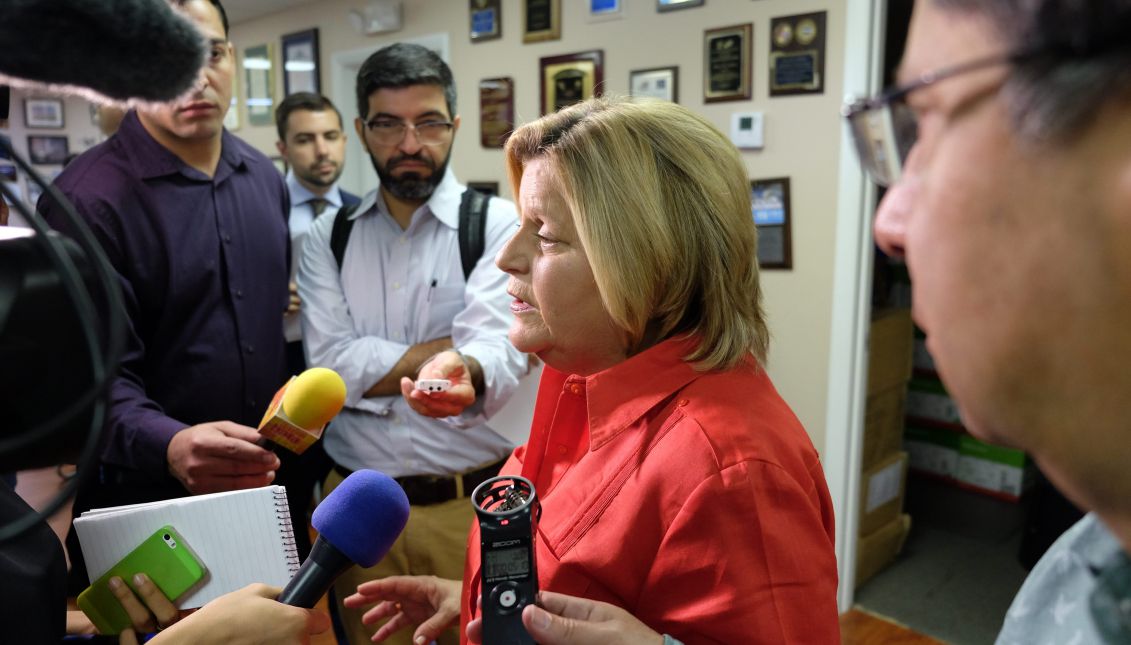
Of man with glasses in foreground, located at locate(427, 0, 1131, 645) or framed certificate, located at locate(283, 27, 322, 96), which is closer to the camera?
man with glasses in foreground, located at locate(427, 0, 1131, 645)

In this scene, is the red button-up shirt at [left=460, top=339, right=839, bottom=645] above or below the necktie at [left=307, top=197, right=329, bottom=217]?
below

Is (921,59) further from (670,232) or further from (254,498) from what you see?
(254,498)

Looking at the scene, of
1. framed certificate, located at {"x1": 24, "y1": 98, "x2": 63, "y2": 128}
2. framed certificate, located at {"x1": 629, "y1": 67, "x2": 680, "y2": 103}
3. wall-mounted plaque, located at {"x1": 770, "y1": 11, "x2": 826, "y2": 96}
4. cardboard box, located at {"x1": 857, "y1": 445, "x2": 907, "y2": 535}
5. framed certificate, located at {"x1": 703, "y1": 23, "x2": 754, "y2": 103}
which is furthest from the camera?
framed certificate, located at {"x1": 24, "y1": 98, "x2": 63, "y2": 128}

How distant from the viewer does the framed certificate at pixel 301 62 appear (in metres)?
4.80

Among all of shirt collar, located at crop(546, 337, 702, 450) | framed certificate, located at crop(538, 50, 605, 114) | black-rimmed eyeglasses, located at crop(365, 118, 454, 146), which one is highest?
framed certificate, located at crop(538, 50, 605, 114)

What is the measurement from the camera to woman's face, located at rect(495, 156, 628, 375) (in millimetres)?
Answer: 1062

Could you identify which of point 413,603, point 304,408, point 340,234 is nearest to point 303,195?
point 340,234

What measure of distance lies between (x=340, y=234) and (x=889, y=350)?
83.8 inches

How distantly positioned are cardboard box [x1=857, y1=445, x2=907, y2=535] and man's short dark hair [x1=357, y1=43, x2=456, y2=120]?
2.13 meters

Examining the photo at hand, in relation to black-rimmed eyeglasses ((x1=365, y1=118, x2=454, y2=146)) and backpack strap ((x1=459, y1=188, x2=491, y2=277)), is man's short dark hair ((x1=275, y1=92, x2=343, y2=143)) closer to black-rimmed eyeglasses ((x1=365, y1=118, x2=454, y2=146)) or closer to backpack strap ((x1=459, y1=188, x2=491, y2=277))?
black-rimmed eyeglasses ((x1=365, y1=118, x2=454, y2=146))

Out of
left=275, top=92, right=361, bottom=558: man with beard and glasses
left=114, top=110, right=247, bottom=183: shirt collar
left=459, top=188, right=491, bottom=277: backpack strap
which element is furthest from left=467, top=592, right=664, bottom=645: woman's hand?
left=275, top=92, right=361, bottom=558: man with beard and glasses

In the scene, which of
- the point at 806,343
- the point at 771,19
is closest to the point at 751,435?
the point at 806,343

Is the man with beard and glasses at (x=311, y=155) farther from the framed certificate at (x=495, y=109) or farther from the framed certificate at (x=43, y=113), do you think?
the framed certificate at (x=43, y=113)

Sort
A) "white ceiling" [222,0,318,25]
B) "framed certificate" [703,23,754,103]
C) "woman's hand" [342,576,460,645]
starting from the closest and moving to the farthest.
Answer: "woman's hand" [342,576,460,645], "framed certificate" [703,23,754,103], "white ceiling" [222,0,318,25]
